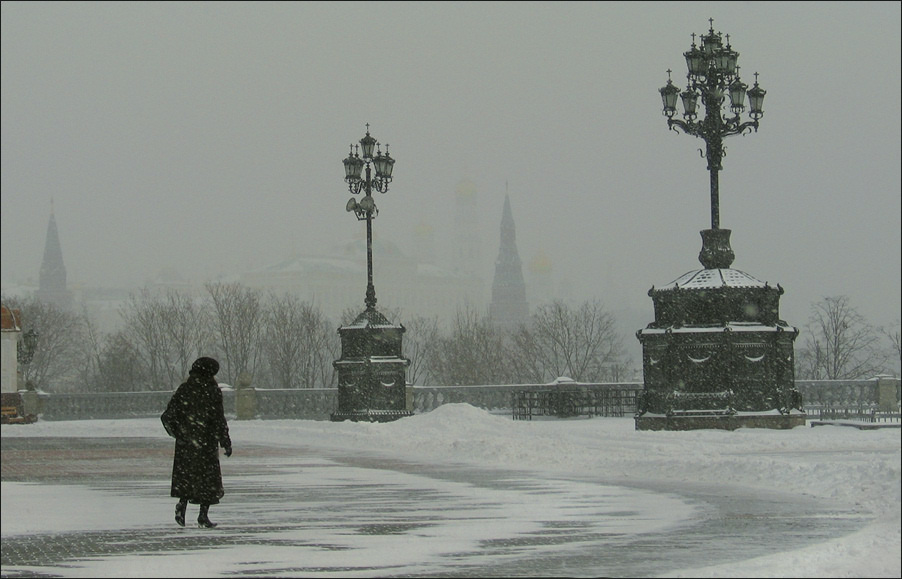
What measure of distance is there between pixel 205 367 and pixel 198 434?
59 centimetres

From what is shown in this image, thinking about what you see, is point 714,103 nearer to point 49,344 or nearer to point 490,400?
point 490,400

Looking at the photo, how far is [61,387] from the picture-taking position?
9812 centimetres

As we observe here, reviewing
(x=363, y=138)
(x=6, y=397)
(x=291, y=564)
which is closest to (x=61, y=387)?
(x=6, y=397)

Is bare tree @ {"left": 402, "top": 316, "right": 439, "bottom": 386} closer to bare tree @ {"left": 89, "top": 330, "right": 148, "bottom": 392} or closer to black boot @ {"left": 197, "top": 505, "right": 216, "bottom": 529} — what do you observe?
bare tree @ {"left": 89, "top": 330, "right": 148, "bottom": 392}

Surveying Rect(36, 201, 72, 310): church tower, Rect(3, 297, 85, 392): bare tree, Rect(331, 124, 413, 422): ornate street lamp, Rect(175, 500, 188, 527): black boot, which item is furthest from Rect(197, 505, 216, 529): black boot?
Rect(3, 297, 85, 392): bare tree

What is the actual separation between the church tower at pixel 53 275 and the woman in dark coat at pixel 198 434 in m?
57.2

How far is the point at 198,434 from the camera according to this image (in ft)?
41.5

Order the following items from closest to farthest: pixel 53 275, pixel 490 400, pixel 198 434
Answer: pixel 198 434 < pixel 490 400 < pixel 53 275

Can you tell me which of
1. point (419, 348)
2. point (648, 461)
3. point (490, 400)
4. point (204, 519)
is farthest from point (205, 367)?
point (419, 348)

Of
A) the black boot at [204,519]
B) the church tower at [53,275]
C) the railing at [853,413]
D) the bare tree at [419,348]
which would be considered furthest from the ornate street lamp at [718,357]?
the bare tree at [419,348]

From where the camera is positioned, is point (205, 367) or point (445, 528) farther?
point (445, 528)

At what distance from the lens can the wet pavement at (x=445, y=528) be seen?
1041 centimetres

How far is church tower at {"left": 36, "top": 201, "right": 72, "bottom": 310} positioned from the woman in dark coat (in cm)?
5719

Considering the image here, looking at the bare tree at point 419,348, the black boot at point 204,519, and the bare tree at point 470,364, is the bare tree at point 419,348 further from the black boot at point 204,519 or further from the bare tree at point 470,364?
the black boot at point 204,519
